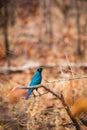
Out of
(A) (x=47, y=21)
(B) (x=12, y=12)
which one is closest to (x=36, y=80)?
(A) (x=47, y=21)

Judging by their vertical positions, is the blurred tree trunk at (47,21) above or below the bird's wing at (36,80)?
above

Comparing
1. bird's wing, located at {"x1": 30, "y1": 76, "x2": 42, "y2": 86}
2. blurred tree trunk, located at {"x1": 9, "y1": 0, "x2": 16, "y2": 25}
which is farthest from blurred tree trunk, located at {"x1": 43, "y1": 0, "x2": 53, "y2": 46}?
bird's wing, located at {"x1": 30, "y1": 76, "x2": 42, "y2": 86}

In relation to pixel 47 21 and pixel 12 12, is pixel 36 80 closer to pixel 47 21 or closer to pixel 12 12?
pixel 47 21

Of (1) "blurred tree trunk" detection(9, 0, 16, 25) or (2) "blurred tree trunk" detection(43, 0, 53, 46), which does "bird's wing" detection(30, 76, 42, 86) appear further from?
(1) "blurred tree trunk" detection(9, 0, 16, 25)

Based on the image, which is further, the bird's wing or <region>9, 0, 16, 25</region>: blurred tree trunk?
<region>9, 0, 16, 25</region>: blurred tree trunk

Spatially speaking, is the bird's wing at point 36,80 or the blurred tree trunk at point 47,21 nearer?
the bird's wing at point 36,80

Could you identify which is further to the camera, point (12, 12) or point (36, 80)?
point (12, 12)

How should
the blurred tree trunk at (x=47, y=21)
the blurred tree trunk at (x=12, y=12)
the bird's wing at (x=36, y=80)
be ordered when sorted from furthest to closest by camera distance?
the blurred tree trunk at (x=12, y=12)
the blurred tree trunk at (x=47, y=21)
the bird's wing at (x=36, y=80)

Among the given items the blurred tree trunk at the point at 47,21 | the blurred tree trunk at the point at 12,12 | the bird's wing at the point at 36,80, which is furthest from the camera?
the blurred tree trunk at the point at 12,12

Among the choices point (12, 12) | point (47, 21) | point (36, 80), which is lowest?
point (36, 80)

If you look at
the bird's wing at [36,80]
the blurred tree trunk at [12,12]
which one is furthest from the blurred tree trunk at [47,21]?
the bird's wing at [36,80]

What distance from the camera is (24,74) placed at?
1028 cm

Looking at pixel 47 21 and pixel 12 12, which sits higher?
pixel 12 12

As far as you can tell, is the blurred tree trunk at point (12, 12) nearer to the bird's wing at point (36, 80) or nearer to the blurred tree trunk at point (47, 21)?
the blurred tree trunk at point (47, 21)
